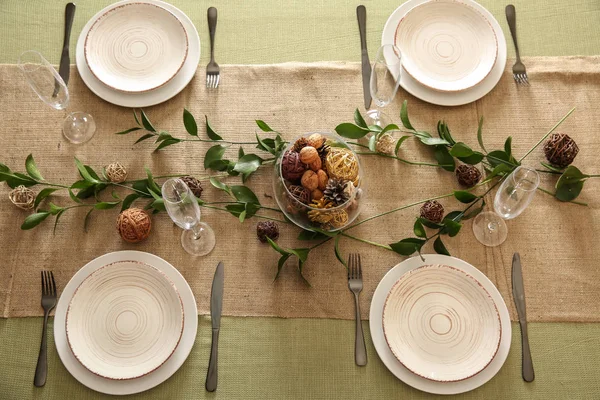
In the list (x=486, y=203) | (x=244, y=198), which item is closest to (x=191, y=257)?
(x=244, y=198)

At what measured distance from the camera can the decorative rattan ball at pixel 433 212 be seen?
4.07 ft

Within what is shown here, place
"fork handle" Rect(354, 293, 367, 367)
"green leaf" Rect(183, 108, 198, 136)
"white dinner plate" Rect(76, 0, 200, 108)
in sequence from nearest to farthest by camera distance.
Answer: "fork handle" Rect(354, 293, 367, 367) < "green leaf" Rect(183, 108, 198, 136) < "white dinner plate" Rect(76, 0, 200, 108)

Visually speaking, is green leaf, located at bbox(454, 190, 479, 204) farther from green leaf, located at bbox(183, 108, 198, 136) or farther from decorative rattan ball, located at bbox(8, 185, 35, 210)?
decorative rattan ball, located at bbox(8, 185, 35, 210)

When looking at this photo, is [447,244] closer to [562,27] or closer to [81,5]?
[562,27]

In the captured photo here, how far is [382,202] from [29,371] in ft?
3.02

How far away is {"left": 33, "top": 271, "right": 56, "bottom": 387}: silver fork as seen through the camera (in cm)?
114

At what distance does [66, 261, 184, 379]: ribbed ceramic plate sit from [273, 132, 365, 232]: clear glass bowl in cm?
34

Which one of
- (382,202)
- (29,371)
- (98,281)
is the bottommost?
(29,371)

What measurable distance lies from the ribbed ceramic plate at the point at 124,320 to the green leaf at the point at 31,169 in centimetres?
30

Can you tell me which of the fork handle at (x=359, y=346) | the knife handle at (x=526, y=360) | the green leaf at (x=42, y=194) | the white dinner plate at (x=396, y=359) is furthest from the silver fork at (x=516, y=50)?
the green leaf at (x=42, y=194)

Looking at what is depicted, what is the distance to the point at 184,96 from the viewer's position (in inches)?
54.6

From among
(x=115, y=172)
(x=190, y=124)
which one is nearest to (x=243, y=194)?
(x=190, y=124)

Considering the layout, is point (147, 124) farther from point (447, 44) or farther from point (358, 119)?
point (447, 44)

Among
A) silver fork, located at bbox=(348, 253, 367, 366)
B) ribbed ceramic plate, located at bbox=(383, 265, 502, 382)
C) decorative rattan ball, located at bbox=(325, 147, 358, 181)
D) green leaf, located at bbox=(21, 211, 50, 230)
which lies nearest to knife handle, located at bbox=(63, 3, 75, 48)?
green leaf, located at bbox=(21, 211, 50, 230)
